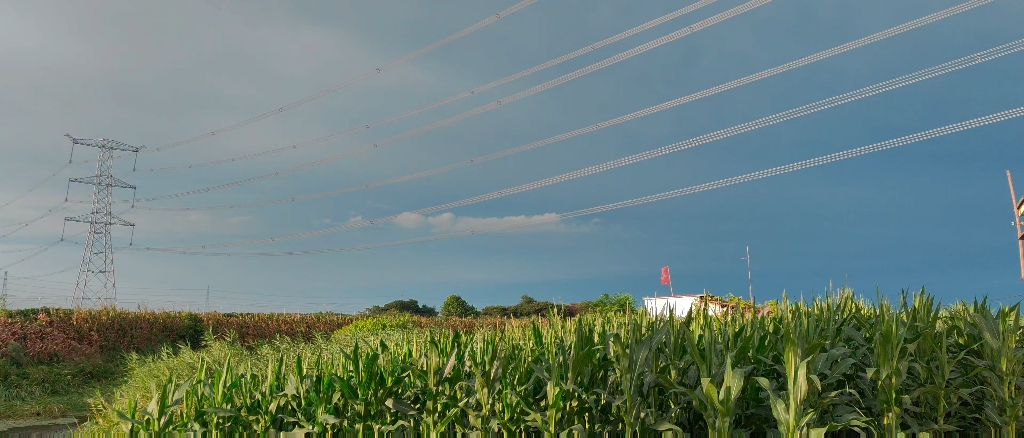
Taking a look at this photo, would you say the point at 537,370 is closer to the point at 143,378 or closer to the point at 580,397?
the point at 580,397

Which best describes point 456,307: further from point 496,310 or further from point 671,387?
point 671,387

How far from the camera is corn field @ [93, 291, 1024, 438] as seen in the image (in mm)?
3834

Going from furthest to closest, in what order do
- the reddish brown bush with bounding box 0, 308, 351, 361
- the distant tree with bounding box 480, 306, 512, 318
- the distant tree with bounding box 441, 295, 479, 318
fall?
the distant tree with bounding box 480, 306, 512, 318 < the distant tree with bounding box 441, 295, 479, 318 < the reddish brown bush with bounding box 0, 308, 351, 361

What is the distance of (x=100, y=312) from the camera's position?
19750mm

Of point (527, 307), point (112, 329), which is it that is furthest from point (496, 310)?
point (112, 329)

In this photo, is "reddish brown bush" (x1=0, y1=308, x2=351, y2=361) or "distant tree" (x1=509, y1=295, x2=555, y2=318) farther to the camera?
"distant tree" (x1=509, y1=295, x2=555, y2=318)

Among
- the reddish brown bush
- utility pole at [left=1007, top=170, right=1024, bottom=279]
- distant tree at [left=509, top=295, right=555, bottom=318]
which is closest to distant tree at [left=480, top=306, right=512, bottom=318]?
distant tree at [left=509, top=295, right=555, bottom=318]

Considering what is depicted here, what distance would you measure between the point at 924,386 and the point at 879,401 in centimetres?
49

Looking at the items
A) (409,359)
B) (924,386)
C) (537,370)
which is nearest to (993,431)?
(924,386)

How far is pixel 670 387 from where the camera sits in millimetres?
3850

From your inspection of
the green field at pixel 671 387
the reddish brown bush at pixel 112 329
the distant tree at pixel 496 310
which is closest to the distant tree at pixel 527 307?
the distant tree at pixel 496 310

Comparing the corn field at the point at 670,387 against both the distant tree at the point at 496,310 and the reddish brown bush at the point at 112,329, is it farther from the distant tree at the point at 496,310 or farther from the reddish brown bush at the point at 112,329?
the distant tree at the point at 496,310

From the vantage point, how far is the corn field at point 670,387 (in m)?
3.83

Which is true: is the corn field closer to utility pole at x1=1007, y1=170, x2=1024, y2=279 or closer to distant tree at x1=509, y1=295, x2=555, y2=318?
utility pole at x1=1007, y1=170, x2=1024, y2=279
